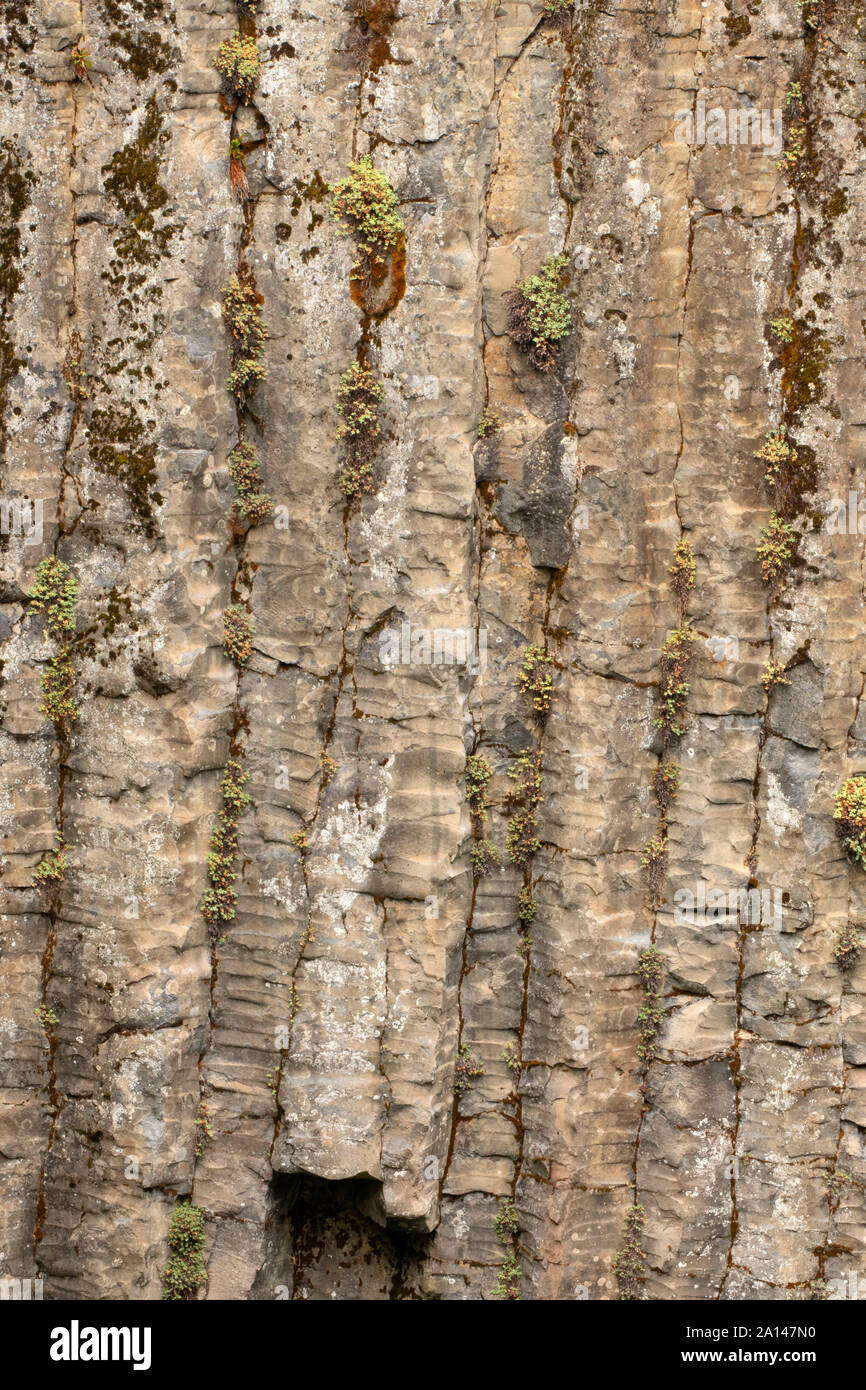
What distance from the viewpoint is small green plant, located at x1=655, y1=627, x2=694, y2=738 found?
10867 millimetres

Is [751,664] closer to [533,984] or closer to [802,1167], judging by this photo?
[533,984]

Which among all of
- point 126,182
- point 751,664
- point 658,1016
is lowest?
point 658,1016

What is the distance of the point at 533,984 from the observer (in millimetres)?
11172

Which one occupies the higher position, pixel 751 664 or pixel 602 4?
pixel 602 4

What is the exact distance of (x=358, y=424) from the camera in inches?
413

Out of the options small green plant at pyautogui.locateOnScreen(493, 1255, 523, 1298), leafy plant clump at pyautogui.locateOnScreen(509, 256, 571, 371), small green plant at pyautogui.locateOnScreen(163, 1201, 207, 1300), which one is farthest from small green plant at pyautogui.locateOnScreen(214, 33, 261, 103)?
small green plant at pyautogui.locateOnScreen(493, 1255, 523, 1298)

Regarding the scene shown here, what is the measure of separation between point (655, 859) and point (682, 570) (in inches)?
90.5

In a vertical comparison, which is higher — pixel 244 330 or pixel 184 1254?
pixel 244 330

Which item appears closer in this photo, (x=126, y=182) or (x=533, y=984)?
(x=126, y=182)

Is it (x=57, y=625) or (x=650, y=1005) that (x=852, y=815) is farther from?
(x=57, y=625)

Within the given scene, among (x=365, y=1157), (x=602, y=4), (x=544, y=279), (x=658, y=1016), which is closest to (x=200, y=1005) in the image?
(x=365, y=1157)

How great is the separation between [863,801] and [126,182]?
24.3 feet

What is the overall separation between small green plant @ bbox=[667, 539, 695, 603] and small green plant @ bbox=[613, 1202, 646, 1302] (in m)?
4.99

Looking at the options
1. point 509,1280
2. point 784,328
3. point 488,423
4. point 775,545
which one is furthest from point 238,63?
point 509,1280
